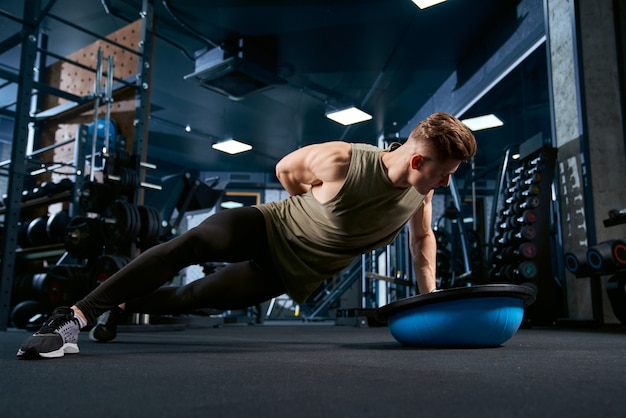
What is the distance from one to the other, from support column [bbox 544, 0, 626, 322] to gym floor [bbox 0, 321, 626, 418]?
2.73m

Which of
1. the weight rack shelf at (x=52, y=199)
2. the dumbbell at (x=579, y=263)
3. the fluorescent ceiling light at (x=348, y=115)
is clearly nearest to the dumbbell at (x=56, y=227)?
the weight rack shelf at (x=52, y=199)

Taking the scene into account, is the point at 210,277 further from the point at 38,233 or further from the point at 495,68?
the point at 495,68

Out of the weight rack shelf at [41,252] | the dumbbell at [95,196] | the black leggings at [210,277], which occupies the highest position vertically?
the dumbbell at [95,196]

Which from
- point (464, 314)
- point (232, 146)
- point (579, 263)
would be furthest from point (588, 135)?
point (232, 146)

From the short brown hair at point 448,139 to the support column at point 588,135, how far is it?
9.34ft

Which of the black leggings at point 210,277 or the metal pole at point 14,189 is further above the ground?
the metal pole at point 14,189

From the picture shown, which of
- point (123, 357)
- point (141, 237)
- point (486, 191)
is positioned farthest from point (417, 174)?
point (486, 191)

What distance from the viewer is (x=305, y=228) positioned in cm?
168

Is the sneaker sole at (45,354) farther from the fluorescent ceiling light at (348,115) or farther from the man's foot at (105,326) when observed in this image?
the fluorescent ceiling light at (348,115)

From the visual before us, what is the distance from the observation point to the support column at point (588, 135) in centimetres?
390

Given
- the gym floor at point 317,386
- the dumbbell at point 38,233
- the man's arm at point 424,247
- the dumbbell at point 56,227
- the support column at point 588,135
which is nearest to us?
the gym floor at point 317,386

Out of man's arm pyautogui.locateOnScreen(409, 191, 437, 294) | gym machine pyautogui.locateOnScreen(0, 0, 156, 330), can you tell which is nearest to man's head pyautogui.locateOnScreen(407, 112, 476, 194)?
man's arm pyautogui.locateOnScreen(409, 191, 437, 294)

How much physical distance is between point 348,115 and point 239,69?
2129 mm

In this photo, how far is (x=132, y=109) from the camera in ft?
15.6
